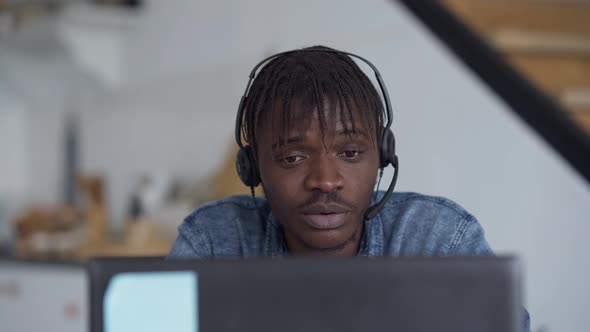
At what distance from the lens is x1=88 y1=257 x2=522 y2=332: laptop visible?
0.39 meters

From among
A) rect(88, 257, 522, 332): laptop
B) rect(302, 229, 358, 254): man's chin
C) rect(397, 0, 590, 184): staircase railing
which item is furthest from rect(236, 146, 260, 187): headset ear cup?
rect(397, 0, 590, 184): staircase railing

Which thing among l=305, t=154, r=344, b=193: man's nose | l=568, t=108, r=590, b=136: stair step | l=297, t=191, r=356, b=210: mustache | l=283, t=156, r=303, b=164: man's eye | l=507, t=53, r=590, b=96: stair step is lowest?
l=297, t=191, r=356, b=210: mustache

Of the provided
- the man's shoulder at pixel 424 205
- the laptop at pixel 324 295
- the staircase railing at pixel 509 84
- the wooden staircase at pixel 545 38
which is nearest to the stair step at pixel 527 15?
the wooden staircase at pixel 545 38

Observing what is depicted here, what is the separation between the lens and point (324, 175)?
672 millimetres

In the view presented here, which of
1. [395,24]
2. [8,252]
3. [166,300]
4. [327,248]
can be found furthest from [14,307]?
[166,300]

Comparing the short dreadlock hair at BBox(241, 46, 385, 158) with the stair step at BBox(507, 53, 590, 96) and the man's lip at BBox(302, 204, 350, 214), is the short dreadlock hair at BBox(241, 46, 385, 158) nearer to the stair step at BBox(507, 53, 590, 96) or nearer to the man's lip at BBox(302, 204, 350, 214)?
the man's lip at BBox(302, 204, 350, 214)

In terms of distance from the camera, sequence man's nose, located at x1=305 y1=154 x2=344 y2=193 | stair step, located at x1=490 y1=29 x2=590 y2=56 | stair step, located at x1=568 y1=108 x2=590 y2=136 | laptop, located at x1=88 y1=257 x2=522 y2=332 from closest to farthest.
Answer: laptop, located at x1=88 y1=257 x2=522 y2=332 → man's nose, located at x1=305 y1=154 x2=344 y2=193 → stair step, located at x1=568 y1=108 x2=590 y2=136 → stair step, located at x1=490 y1=29 x2=590 y2=56

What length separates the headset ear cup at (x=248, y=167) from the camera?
0.79 metres

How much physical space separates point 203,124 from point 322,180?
1.81 m

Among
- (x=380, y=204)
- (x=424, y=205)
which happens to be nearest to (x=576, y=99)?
(x=424, y=205)

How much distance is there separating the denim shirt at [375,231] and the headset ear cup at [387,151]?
5 cm

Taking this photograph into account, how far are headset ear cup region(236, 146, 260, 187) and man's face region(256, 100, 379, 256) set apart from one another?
47 millimetres

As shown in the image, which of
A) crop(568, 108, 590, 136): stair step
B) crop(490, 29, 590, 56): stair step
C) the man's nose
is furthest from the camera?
crop(490, 29, 590, 56): stair step

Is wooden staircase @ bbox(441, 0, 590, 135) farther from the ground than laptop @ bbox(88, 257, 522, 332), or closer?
farther from the ground
